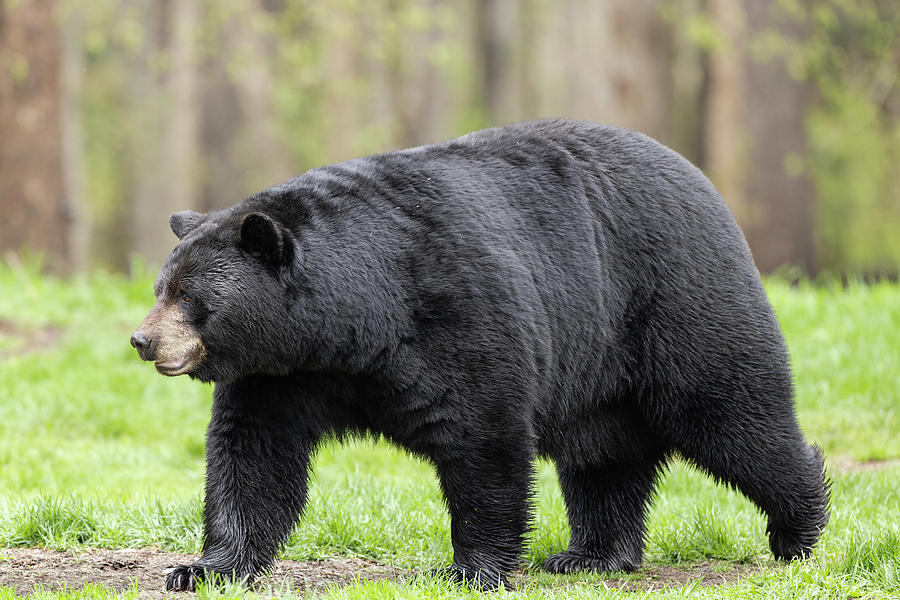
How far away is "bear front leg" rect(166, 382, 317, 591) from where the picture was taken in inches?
186

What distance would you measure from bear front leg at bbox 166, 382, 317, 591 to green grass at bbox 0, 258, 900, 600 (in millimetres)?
268

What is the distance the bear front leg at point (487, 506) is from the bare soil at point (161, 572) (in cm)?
28

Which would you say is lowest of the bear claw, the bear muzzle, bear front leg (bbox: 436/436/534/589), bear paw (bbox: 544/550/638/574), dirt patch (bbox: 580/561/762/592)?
bear paw (bbox: 544/550/638/574)

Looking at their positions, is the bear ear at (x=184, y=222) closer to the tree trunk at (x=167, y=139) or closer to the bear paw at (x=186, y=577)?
the bear paw at (x=186, y=577)

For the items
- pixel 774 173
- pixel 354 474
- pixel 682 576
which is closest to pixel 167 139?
pixel 774 173

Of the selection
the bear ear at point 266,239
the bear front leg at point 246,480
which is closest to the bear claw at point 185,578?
the bear front leg at point 246,480

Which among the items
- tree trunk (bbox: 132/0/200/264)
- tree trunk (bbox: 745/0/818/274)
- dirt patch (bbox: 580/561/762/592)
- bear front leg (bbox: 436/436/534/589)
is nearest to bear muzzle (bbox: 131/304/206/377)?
bear front leg (bbox: 436/436/534/589)

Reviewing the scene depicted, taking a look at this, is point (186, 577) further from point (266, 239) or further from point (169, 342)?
point (266, 239)

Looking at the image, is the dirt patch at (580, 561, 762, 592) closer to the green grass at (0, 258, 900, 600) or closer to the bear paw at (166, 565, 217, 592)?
the green grass at (0, 258, 900, 600)

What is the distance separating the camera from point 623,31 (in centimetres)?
1474

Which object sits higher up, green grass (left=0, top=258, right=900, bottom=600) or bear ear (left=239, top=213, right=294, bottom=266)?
bear ear (left=239, top=213, right=294, bottom=266)

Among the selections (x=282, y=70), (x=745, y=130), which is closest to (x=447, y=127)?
(x=282, y=70)

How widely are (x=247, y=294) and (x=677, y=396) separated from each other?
1.98m

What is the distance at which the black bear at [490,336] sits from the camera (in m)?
4.52
